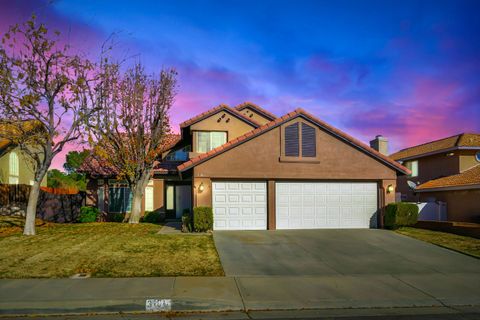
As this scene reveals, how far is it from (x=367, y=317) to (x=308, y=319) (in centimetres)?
112

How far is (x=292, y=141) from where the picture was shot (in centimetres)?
1703

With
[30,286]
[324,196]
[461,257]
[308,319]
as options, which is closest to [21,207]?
[30,286]

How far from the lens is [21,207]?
19.1 meters

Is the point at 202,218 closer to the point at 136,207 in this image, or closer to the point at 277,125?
the point at 277,125

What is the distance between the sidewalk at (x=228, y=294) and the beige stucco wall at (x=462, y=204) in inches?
474

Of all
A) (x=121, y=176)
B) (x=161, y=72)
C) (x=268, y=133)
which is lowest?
(x=121, y=176)

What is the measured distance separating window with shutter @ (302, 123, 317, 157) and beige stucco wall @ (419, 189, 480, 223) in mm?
9434

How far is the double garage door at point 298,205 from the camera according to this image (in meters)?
16.5

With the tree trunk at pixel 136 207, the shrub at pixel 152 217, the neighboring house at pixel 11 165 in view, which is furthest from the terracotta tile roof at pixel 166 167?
the neighboring house at pixel 11 165

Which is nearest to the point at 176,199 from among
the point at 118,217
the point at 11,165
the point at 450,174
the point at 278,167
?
the point at 118,217

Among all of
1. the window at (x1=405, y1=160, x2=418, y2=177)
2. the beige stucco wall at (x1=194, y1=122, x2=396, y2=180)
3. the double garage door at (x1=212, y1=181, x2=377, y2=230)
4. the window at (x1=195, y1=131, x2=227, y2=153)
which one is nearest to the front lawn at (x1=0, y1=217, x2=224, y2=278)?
the double garage door at (x1=212, y1=181, x2=377, y2=230)

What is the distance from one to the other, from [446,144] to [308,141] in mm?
14712

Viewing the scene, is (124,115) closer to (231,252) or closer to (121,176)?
(121,176)

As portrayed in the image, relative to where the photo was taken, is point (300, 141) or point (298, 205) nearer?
point (298, 205)
